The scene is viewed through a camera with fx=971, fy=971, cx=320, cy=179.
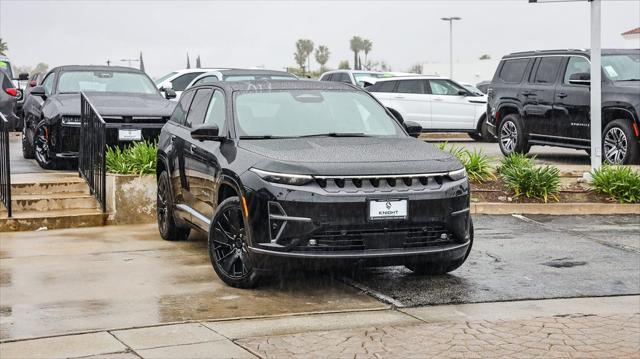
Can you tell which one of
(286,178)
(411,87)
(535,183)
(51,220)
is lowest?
(51,220)

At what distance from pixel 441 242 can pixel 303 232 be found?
44.4 inches

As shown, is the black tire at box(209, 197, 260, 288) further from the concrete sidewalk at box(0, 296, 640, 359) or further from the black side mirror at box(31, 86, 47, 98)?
the black side mirror at box(31, 86, 47, 98)

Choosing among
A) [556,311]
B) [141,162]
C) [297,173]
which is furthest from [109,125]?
[556,311]

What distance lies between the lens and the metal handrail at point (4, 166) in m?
11.0

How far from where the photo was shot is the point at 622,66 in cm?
1599

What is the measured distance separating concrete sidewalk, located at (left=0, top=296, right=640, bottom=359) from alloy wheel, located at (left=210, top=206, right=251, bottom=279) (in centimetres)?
97

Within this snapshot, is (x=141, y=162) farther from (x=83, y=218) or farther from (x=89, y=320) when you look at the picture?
(x=89, y=320)

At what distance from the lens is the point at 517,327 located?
650 centimetres

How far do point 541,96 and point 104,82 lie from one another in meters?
7.34

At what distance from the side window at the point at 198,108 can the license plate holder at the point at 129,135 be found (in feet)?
12.8

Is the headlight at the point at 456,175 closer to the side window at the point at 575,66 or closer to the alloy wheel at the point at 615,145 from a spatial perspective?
the alloy wheel at the point at 615,145

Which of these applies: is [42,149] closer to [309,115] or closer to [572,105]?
[309,115]

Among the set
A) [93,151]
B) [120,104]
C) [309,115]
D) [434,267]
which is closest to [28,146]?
[120,104]

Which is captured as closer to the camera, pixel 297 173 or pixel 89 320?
pixel 89 320
